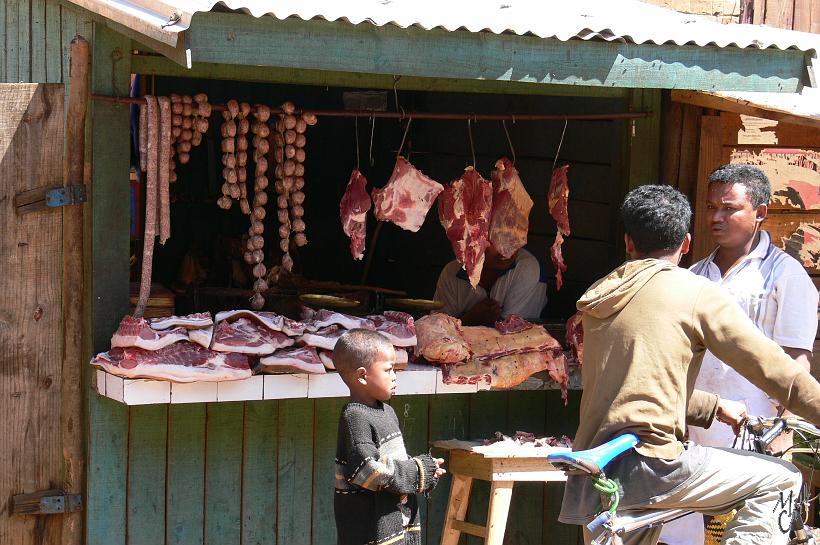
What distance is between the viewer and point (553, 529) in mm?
6508

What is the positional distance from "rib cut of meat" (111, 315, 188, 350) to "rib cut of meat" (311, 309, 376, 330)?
705 mm

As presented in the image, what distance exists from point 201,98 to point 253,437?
163 centimetres

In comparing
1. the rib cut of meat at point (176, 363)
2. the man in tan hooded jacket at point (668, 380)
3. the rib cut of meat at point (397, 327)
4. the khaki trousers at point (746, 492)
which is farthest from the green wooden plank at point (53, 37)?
the khaki trousers at point (746, 492)

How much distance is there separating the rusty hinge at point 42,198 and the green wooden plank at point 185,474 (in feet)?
3.55

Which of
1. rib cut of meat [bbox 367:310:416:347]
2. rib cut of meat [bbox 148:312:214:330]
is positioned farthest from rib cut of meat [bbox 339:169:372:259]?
rib cut of meat [bbox 148:312:214:330]

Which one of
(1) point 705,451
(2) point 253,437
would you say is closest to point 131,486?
(2) point 253,437

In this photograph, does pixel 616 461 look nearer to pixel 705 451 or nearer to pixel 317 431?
pixel 705 451

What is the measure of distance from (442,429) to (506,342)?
1.89ft

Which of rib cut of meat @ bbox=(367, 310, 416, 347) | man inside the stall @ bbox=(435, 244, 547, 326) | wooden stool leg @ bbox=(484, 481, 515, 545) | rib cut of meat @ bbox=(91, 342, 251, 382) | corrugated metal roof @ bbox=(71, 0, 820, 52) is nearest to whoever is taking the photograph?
corrugated metal roof @ bbox=(71, 0, 820, 52)

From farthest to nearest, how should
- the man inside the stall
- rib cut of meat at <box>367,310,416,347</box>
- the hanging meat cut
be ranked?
the man inside the stall < the hanging meat cut < rib cut of meat at <box>367,310,416,347</box>

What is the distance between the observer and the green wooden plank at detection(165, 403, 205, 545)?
18.6 feet

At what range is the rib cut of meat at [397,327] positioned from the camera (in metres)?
5.79

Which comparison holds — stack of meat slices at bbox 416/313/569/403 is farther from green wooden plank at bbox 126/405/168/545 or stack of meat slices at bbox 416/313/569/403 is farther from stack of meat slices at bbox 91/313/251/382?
green wooden plank at bbox 126/405/168/545

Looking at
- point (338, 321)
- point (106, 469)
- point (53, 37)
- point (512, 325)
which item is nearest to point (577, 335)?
point (512, 325)
